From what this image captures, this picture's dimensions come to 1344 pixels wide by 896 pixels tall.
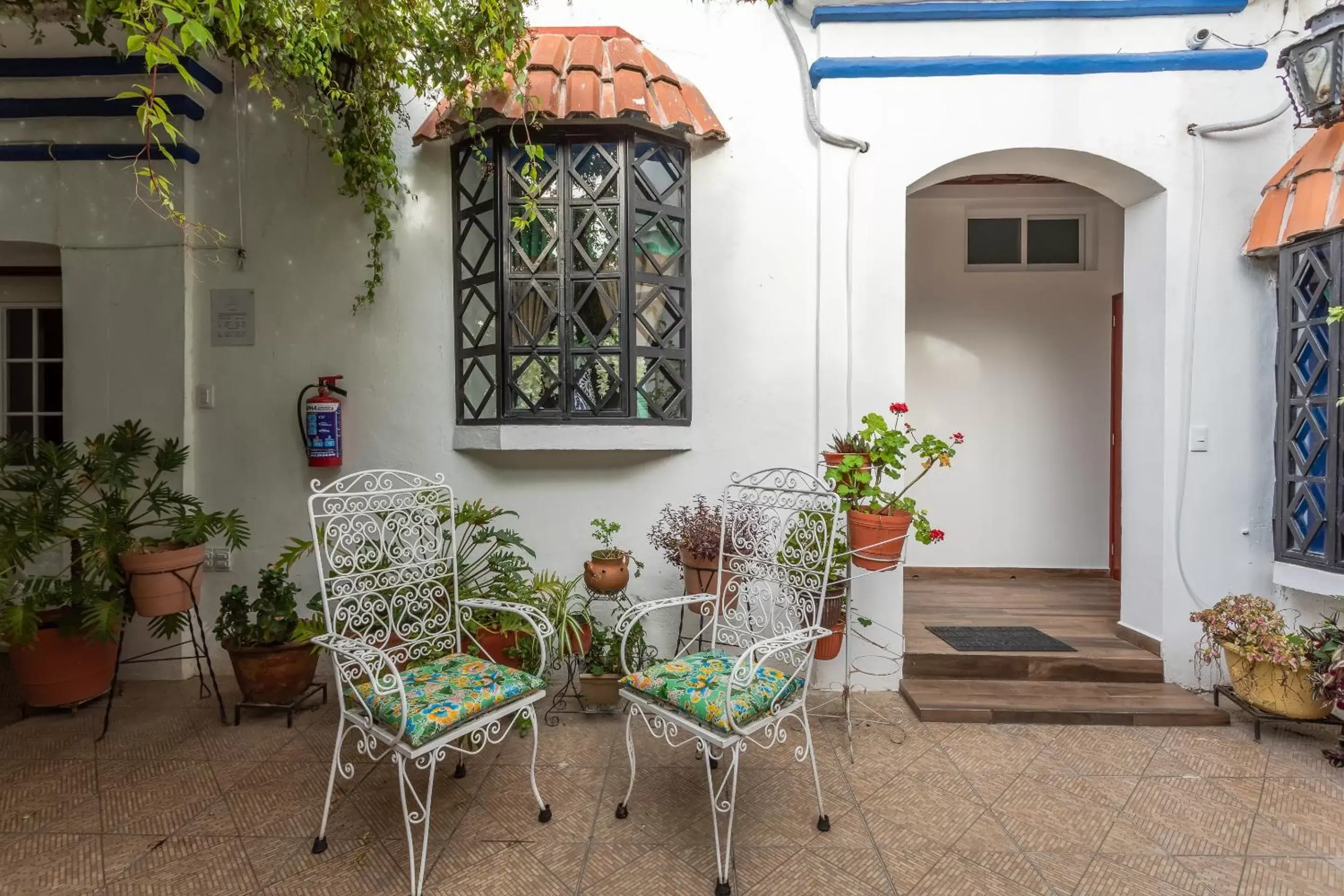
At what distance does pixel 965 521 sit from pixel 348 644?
4.32 meters

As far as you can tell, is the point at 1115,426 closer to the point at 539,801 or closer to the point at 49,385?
the point at 539,801

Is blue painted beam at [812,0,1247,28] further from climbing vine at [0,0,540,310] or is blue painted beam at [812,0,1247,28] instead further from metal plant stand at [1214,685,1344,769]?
metal plant stand at [1214,685,1344,769]

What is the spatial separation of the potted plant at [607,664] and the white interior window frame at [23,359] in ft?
11.9

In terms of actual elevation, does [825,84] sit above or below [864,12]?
below

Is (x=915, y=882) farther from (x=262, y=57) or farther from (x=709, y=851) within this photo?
(x=262, y=57)

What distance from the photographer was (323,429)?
3225 millimetres

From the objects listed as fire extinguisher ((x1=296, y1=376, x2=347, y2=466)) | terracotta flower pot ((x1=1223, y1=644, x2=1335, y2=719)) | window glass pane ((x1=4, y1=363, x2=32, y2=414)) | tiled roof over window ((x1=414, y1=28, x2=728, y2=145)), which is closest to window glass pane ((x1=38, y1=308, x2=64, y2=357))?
window glass pane ((x1=4, y1=363, x2=32, y2=414))

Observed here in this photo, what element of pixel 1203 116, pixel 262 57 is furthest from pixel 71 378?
pixel 1203 116

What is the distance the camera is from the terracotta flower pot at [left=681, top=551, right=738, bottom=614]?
2678 millimetres

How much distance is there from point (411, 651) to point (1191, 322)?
3.93m

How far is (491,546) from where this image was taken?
3.19 metres

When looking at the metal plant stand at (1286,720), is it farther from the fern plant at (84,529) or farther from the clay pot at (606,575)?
the fern plant at (84,529)

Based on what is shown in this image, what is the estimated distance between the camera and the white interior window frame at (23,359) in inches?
149

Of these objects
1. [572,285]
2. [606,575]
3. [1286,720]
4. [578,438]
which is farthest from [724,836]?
[1286,720]
